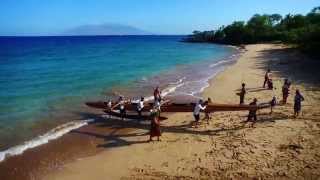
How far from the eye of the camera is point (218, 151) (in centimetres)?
1376

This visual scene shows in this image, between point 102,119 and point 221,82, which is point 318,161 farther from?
point 221,82

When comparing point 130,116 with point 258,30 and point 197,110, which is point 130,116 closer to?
point 197,110

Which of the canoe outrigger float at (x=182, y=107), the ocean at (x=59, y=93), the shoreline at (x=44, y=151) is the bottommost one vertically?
the shoreline at (x=44, y=151)

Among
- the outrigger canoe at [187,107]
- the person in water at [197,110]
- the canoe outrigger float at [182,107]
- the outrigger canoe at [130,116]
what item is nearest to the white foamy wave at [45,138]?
the outrigger canoe at [130,116]

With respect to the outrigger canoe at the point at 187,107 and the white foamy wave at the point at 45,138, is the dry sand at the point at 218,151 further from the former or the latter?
the white foamy wave at the point at 45,138

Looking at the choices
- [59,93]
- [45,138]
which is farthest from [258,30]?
[45,138]

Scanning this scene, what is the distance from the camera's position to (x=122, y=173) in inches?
490

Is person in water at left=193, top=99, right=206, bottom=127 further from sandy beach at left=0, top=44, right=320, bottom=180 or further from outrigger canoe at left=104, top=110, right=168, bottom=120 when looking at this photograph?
outrigger canoe at left=104, top=110, right=168, bottom=120

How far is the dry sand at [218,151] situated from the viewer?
1199cm

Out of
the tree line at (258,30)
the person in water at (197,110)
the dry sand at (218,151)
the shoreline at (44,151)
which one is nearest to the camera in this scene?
the dry sand at (218,151)

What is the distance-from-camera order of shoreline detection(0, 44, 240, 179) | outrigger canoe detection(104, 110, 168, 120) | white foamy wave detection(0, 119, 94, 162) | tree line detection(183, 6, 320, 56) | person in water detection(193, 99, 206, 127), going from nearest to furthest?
1. shoreline detection(0, 44, 240, 179)
2. white foamy wave detection(0, 119, 94, 162)
3. person in water detection(193, 99, 206, 127)
4. outrigger canoe detection(104, 110, 168, 120)
5. tree line detection(183, 6, 320, 56)

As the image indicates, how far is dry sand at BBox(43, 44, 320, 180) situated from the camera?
11992 millimetres

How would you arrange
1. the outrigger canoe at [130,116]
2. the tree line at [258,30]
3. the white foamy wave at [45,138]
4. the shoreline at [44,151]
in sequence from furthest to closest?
the tree line at [258,30]
the outrigger canoe at [130,116]
the white foamy wave at [45,138]
the shoreline at [44,151]

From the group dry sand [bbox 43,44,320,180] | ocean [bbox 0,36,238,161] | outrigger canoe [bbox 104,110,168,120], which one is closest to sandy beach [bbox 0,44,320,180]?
dry sand [bbox 43,44,320,180]
